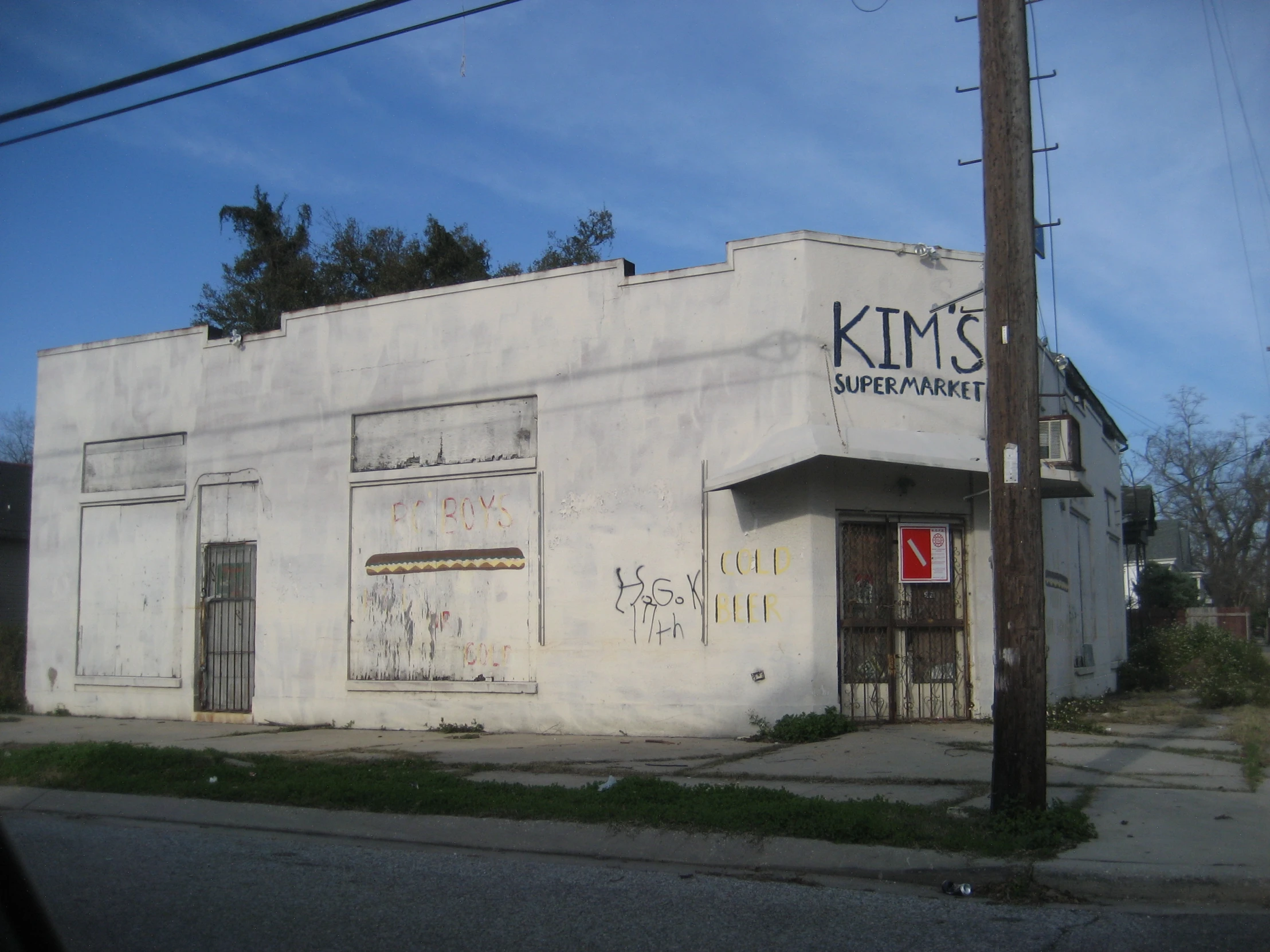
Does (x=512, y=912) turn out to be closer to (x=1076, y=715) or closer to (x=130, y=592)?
(x=1076, y=715)

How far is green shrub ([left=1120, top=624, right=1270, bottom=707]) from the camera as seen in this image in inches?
626

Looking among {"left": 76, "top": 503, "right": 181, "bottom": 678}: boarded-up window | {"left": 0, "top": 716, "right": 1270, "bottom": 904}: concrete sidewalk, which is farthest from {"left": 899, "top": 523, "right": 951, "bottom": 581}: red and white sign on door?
{"left": 76, "top": 503, "right": 181, "bottom": 678}: boarded-up window

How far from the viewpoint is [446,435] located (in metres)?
14.7

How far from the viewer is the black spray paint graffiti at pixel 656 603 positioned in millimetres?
13070

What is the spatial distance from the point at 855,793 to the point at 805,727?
126 inches

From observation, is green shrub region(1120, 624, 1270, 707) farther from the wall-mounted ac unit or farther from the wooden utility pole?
the wooden utility pole

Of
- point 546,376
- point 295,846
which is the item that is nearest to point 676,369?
point 546,376

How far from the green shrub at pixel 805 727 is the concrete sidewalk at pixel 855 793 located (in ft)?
0.89

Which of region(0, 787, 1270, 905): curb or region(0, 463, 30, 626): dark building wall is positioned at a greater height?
region(0, 463, 30, 626): dark building wall

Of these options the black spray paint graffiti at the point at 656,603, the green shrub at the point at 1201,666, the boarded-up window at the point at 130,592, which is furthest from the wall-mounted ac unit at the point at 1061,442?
the boarded-up window at the point at 130,592

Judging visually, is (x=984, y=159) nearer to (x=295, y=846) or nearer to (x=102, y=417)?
(x=295, y=846)

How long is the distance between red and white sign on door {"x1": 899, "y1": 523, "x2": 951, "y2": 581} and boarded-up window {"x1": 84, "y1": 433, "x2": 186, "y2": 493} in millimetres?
10184

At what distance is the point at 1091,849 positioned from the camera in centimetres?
702

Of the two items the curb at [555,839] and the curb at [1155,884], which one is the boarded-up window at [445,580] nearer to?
the curb at [555,839]
